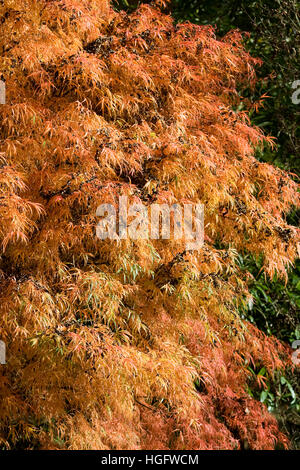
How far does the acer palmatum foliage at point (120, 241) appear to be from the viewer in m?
2.34

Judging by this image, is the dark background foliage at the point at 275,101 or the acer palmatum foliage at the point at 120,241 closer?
the acer palmatum foliage at the point at 120,241

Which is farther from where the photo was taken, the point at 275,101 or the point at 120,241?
the point at 275,101

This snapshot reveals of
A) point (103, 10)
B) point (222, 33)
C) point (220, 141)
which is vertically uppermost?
point (222, 33)

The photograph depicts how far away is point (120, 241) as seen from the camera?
2387 millimetres

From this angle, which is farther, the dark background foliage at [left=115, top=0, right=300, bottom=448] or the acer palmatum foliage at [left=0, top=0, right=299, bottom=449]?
the dark background foliage at [left=115, top=0, right=300, bottom=448]

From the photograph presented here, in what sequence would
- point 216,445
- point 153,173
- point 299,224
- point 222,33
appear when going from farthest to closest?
point 222,33
point 299,224
point 216,445
point 153,173

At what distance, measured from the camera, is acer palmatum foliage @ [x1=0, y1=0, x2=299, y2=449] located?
2338 millimetres

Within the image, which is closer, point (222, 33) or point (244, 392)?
point (244, 392)

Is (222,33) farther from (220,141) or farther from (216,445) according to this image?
(216,445)

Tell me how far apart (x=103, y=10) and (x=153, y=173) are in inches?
44.4

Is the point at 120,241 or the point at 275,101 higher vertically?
the point at 275,101

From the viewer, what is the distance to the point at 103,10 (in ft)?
10.4

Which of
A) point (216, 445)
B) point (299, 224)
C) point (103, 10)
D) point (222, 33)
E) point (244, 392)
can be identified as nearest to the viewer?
point (216, 445)

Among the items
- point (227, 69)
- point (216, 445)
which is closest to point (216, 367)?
point (216, 445)
